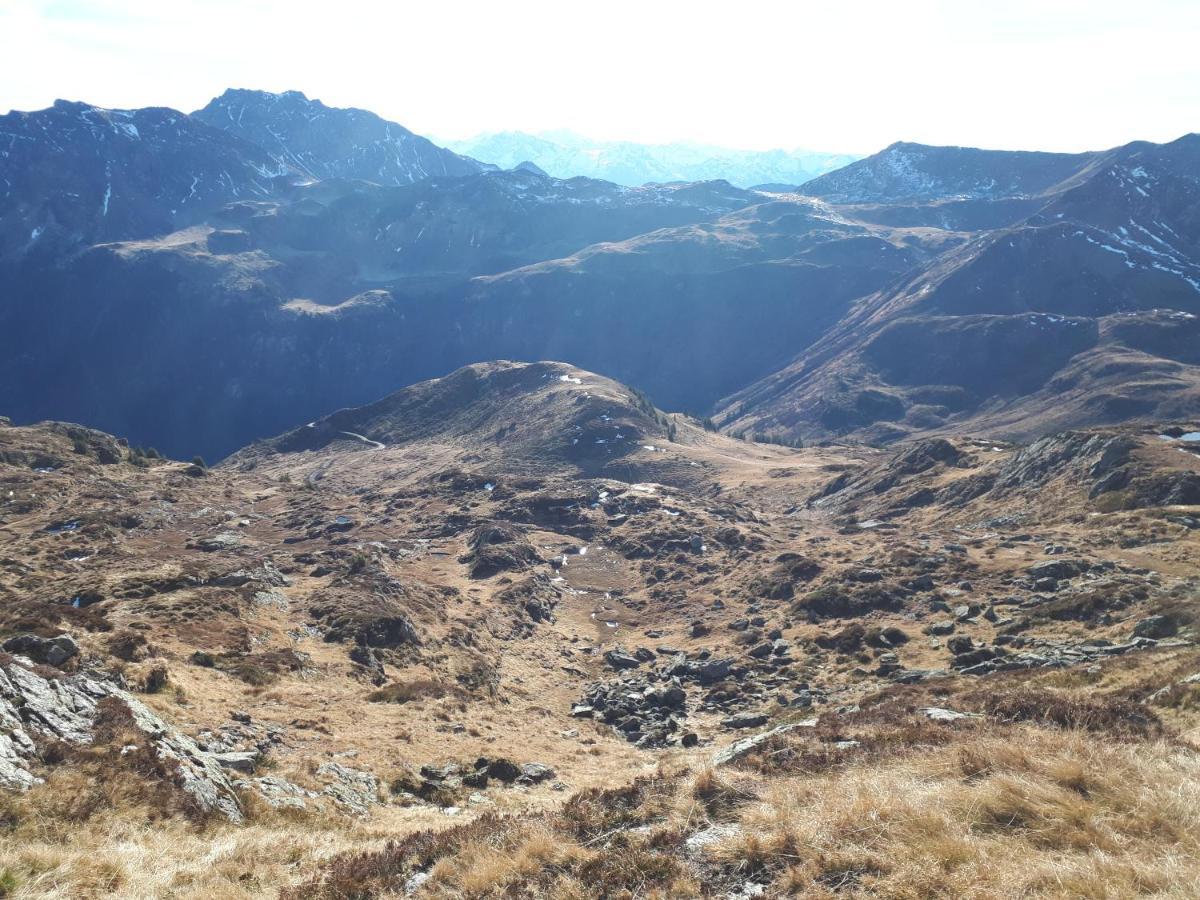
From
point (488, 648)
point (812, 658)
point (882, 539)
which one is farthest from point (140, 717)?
point (882, 539)

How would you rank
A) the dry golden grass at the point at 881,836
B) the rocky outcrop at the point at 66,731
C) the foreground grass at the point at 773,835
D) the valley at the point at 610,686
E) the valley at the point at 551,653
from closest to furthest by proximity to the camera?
the dry golden grass at the point at 881,836
the foreground grass at the point at 773,835
the valley at the point at 610,686
the valley at the point at 551,653
the rocky outcrop at the point at 66,731

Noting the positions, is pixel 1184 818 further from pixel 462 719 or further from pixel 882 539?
pixel 882 539

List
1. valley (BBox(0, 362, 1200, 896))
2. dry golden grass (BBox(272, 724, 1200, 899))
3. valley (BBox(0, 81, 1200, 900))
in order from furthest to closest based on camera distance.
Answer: valley (BBox(0, 362, 1200, 896)) → valley (BBox(0, 81, 1200, 900)) → dry golden grass (BBox(272, 724, 1200, 899))

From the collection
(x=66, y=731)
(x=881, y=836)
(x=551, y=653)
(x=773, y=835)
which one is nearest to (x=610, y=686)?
(x=551, y=653)

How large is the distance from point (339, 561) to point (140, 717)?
4912cm

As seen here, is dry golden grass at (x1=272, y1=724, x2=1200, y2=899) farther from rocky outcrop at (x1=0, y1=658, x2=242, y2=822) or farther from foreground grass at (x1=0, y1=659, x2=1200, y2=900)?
rocky outcrop at (x1=0, y1=658, x2=242, y2=822)

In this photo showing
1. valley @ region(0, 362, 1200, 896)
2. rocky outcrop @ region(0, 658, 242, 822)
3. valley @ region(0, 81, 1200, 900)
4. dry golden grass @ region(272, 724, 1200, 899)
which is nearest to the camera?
dry golden grass @ region(272, 724, 1200, 899)

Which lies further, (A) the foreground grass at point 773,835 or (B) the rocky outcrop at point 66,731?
(B) the rocky outcrop at point 66,731

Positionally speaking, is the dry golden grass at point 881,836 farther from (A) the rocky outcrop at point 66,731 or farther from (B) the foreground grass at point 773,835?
(A) the rocky outcrop at point 66,731

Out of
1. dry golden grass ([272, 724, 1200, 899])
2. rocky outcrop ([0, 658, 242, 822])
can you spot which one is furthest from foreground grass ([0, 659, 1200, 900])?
rocky outcrop ([0, 658, 242, 822])

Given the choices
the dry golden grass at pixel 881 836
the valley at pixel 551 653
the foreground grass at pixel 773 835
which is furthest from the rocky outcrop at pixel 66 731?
the dry golden grass at pixel 881 836

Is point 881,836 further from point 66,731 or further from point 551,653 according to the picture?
point 551,653

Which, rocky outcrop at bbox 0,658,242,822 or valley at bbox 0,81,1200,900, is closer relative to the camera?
valley at bbox 0,81,1200,900

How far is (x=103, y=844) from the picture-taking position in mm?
12742
